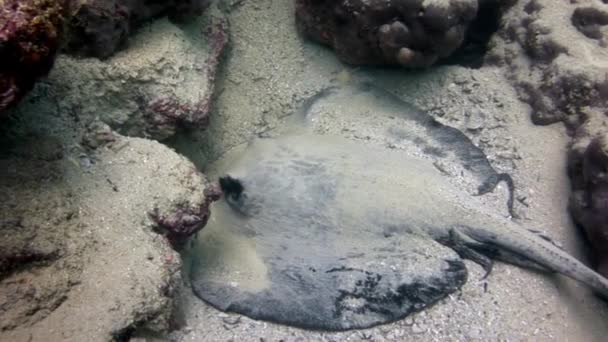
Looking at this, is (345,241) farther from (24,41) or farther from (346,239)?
(24,41)

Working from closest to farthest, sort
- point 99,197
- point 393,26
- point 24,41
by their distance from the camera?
point 24,41
point 99,197
point 393,26

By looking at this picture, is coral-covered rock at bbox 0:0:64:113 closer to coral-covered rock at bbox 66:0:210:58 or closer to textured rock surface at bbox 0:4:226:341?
textured rock surface at bbox 0:4:226:341

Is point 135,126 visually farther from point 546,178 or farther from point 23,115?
point 546,178

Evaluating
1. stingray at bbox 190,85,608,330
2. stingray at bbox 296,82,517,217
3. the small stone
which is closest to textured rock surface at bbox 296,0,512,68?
stingray at bbox 296,82,517,217

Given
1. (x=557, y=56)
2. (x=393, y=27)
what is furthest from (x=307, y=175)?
(x=557, y=56)

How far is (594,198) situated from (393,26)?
2.41m

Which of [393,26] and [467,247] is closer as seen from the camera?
[467,247]

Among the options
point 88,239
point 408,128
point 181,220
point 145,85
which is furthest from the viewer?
point 408,128

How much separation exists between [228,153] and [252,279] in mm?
1619

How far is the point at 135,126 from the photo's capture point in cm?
366

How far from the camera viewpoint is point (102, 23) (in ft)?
11.2

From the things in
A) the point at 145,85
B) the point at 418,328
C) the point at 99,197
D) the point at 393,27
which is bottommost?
the point at 418,328

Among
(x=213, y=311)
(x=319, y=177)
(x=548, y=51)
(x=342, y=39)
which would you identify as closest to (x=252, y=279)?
(x=213, y=311)

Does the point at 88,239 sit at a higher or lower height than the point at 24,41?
lower
